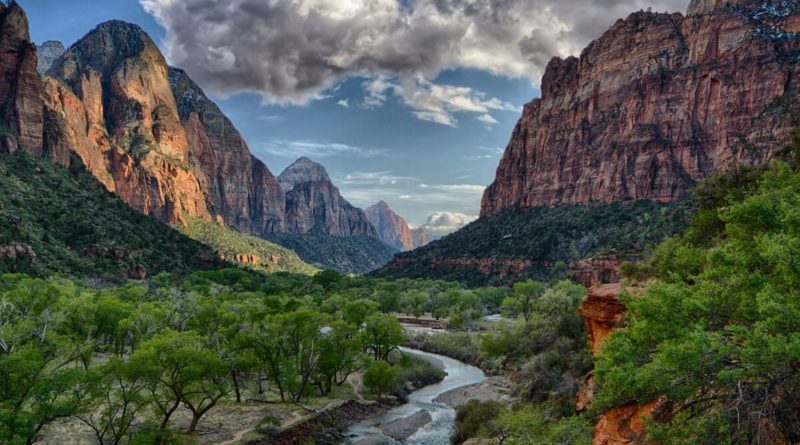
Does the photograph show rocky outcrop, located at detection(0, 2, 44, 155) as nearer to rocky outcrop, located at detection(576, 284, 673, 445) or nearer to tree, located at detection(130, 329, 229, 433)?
tree, located at detection(130, 329, 229, 433)

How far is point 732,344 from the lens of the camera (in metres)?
9.62

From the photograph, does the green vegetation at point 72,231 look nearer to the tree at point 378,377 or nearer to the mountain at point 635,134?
the tree at point 378,377

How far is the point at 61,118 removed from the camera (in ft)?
399

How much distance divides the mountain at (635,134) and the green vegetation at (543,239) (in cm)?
45

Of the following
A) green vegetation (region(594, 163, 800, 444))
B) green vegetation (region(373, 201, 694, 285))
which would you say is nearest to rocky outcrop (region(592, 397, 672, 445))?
green vegetation (region(594, 163, 800, 444))

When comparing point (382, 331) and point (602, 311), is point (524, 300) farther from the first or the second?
point (602, 311)

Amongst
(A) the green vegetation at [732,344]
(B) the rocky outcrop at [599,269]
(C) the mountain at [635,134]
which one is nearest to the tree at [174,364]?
(A) the green vegetation at [732,344]

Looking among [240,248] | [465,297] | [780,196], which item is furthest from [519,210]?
[780,196]

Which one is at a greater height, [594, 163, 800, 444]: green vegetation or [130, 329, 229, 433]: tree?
[594, 163, 800, 444]: green vegetation

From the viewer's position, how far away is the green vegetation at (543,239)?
86.4 metres

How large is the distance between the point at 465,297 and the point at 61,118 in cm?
10674

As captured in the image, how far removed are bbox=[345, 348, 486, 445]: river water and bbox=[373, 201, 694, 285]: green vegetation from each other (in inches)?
1378

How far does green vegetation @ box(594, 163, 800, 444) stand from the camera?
900cm

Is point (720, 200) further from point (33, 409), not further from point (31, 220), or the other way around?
point (31, 220)
